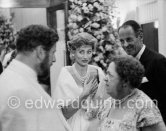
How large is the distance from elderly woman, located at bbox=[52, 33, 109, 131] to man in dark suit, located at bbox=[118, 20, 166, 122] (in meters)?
0.40

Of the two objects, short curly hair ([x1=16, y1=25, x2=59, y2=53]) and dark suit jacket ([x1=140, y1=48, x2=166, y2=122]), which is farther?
dark suit jacket ([x1=140, y1=48, x2=166, y2=122])

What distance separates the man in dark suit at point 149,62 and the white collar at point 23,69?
61.3 inches

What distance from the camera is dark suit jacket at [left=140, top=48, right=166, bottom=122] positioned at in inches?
118

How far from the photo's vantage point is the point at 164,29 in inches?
302

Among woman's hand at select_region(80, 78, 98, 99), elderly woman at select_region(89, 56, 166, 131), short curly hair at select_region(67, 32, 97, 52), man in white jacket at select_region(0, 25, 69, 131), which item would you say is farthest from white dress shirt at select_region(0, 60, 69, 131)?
short curly hair at select_region(67, 32, 97, 52)

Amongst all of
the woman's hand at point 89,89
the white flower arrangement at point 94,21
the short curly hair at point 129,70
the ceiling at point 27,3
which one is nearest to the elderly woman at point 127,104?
the short curly hair at point 129,70

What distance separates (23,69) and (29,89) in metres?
0.11

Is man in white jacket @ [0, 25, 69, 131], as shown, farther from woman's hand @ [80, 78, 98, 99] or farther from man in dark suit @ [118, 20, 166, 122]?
man in dark suit @ [118, 20, 166, 122]

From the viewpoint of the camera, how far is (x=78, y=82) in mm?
3400

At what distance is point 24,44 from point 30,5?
5.18 m

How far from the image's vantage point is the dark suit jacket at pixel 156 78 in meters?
3.00

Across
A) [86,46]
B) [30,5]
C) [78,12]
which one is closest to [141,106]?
[86,46]

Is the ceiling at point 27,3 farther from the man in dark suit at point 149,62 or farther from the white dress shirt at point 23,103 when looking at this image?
the white dress shirt at point 23,103

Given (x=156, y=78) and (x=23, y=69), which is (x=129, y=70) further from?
(x=23, y=69)
